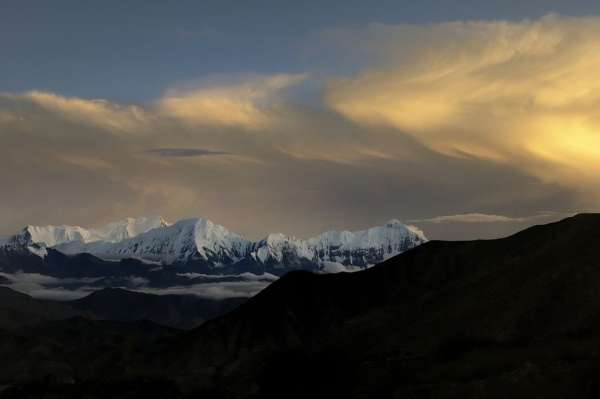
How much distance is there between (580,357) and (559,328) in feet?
68.7

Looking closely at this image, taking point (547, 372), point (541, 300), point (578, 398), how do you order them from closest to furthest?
point (578, 398), point (547, 372), point (541, 300)

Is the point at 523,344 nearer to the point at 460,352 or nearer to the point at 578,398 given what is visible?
the point at 460,352

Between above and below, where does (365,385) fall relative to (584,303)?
below

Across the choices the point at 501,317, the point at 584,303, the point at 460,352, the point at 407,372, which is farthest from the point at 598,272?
the point at 407,372

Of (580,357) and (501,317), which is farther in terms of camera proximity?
(501,317)

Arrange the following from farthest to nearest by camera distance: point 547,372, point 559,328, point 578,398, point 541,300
Result: point 541,300
point 559,328
point 547,372
point 578,398

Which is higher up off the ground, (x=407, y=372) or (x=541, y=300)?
(x=541, y=300)

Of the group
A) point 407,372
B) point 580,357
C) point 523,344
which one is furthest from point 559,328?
point 407,372

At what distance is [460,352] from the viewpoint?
632ft

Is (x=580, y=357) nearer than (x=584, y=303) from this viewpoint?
Yes

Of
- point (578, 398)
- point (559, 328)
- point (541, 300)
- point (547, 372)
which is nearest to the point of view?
point (578, 398)

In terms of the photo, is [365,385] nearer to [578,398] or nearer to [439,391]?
[439,391]

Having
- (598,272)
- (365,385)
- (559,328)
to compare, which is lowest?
(365,385)

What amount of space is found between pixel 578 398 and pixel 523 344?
122ft
